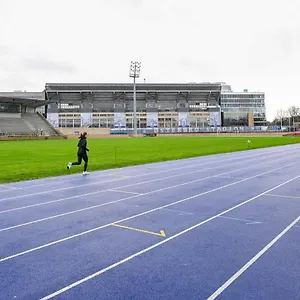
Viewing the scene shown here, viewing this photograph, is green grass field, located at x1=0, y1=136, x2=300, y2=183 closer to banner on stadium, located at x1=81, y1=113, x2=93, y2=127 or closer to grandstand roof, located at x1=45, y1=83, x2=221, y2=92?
banner on stadium, located at x1=81, y1=113, x2=93, y2=127

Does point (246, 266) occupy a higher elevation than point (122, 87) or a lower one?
lower

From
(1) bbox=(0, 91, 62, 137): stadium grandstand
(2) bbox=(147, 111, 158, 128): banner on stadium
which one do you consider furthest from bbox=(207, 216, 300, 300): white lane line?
(2) bbox=(147, 111, 158, 128): banner on stadium

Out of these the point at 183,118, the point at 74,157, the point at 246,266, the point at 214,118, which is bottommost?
the point at 246,266

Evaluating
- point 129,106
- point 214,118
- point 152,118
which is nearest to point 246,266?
point 152,118

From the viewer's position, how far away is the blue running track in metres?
3.97

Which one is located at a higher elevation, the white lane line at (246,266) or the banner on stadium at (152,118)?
the banner on stadium at (152,118)

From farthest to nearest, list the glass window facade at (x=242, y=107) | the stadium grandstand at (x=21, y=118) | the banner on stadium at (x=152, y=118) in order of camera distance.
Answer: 1. the glass window facade at (x=242, y=107)
2. the banner on stadium at (x=152, y=118)
3. the stadium grandstand at (x=21, y=118)

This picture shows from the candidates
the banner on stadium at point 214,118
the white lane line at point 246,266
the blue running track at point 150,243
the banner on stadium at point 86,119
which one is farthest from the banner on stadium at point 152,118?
A: the white lane line at point 246,266

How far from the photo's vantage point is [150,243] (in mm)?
5496

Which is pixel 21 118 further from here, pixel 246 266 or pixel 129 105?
pixel 246 266

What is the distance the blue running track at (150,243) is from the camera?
397cm

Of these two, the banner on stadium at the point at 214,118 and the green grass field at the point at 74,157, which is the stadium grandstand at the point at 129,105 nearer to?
the banner on stadium at the point at 214,118

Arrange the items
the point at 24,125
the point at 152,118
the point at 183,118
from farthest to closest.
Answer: the point at 152,118
the point at 183,118
the point at 24,125

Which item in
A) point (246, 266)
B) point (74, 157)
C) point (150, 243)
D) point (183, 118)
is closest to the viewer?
point (246, 266)
